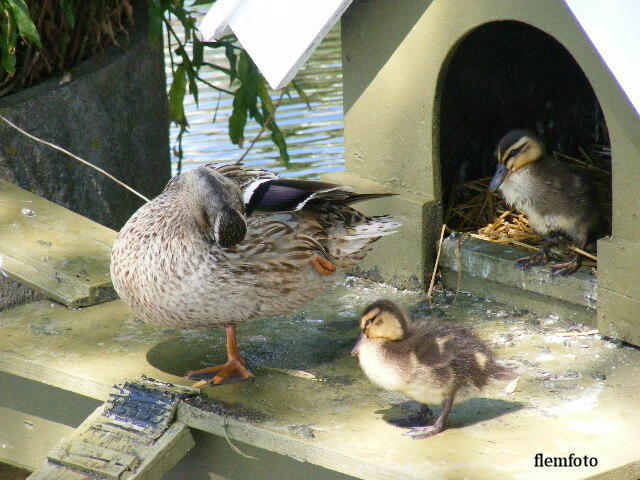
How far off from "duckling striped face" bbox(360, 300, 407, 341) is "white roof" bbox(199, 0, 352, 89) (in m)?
1.37

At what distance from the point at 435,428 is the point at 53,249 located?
240 centimetres

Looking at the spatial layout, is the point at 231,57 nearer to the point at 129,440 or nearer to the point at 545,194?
the point at 545,194

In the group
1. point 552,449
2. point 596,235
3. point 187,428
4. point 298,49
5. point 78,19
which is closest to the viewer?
point 552,449

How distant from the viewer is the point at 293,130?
30.6ft

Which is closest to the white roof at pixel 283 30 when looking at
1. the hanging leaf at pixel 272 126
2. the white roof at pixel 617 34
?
the white roof at pixel 617 34

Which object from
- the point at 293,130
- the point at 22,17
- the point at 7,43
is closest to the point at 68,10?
the point at 7,43

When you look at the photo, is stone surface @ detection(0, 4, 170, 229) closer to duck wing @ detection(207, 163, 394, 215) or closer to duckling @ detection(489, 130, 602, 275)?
duck wing @ detection(207, 163, 394, 215)

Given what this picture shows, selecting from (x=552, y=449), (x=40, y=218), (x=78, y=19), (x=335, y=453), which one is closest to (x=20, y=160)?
(x=40, y=218)

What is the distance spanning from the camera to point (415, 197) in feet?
17.6

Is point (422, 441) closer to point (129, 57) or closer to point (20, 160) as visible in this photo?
point (20, 160)

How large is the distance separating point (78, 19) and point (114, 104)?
52cm

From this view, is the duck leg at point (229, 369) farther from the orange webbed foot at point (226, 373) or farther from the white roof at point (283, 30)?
the white roof at point (283, 30)

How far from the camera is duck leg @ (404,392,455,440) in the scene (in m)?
3.94

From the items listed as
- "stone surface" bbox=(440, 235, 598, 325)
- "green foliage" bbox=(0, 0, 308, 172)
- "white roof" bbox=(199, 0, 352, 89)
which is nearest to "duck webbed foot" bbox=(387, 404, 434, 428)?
"stone surface" bbox=(440, 235, 598, 325)
